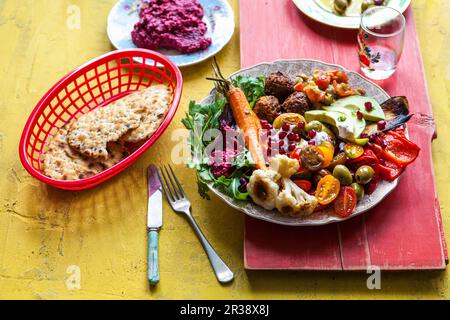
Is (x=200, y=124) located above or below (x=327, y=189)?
above

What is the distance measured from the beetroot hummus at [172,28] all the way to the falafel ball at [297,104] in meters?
0.68

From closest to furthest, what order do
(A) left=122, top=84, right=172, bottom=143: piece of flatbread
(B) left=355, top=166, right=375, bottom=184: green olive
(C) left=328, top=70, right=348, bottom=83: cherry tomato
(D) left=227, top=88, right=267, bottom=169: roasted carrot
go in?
1. (B) left=355, top=166, right=375, bottom=184: green olive
2. (D) left=227, top=88, right=267, bottom=169: roasted carrot
3. (A) left=122, top=84, right=172, bottom=143: piece of flatbread
4. (C) left=328, top=70, right=348, bottom=83: cherry tomato

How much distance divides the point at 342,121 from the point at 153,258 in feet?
3.06

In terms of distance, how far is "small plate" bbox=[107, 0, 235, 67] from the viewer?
2.87 metres

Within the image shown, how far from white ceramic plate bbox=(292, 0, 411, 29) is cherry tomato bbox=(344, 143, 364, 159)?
2.90 feet

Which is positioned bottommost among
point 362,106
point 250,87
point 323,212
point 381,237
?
point 381,237

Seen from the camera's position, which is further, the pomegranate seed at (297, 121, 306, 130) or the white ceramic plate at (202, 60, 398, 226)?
the pomegranate seed at (297, 121, 306, 130)

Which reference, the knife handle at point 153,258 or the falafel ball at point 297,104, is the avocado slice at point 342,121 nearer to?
the falafel ball at point 297,104

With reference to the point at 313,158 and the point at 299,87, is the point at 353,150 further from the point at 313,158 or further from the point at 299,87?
the point at 299,87

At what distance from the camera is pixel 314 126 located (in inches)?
91.2

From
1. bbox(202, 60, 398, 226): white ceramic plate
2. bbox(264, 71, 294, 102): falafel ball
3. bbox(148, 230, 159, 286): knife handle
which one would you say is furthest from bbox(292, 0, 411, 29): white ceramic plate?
bbox(148, 230, 159, 286): knife handle

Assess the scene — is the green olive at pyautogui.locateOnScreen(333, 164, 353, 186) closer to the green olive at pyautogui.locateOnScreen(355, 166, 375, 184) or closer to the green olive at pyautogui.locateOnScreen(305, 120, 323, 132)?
the green olive at pyautogui.locateOnScreen(355, 166, 375, 184)

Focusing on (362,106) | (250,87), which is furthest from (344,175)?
(250,87)
